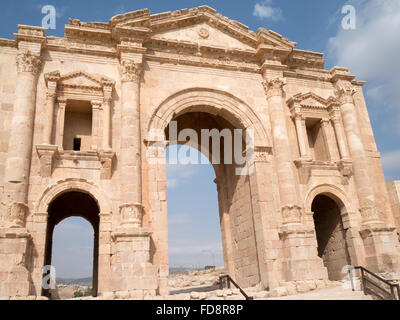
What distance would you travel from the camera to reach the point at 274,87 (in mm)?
15633

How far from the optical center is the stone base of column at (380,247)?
13695mm

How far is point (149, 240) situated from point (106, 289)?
1.94 m

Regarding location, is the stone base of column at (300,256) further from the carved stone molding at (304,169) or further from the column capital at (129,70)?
the column capital at (129,70)

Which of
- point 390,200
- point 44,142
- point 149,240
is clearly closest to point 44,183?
point 44,142

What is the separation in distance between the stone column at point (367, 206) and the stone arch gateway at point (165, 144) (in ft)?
0.16

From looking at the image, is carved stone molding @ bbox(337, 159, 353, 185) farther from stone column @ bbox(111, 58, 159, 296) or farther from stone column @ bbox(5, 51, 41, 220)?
stone column @ bbox(5, 51, 41, 220)

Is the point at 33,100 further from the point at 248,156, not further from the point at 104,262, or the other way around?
the point at 248,156

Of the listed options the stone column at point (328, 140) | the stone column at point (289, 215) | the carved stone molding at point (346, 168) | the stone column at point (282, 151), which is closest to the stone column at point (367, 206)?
the carved stone molding at point (346, 168)

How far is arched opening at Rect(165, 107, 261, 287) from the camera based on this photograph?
15.4 meters

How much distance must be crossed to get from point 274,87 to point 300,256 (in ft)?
23.0

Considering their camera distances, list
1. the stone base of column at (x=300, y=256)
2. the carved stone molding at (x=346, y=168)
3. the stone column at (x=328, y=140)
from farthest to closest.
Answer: the stone column at (x=328, y=140)
the carved stone molding at (x=346, y=168)
the stone base of column at (x=300, y=256)
